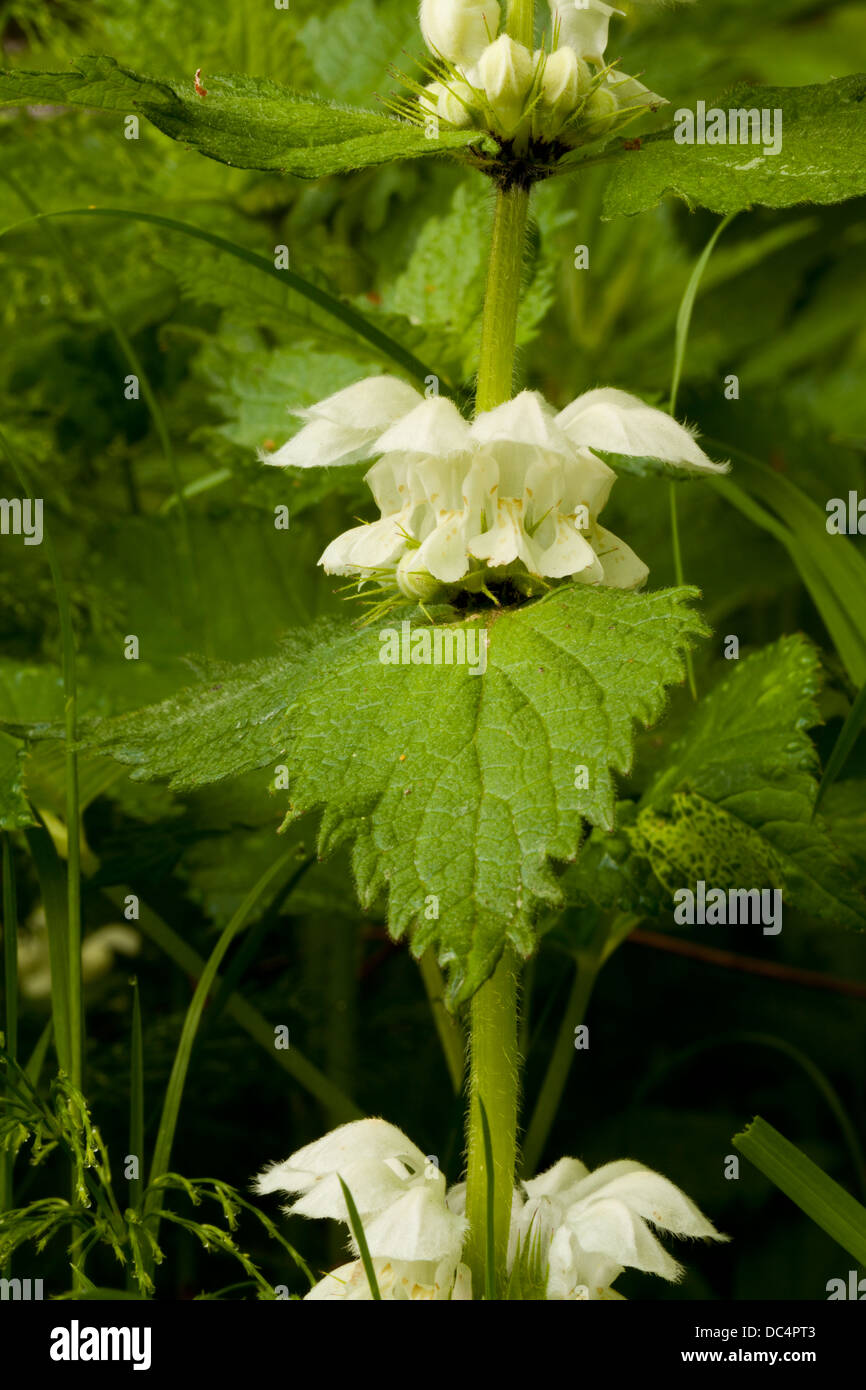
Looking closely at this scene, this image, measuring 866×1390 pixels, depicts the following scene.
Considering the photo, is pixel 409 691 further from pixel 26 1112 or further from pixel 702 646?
pixel 702 646

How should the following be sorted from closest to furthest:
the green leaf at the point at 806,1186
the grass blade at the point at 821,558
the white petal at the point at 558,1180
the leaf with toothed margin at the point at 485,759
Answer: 1. the leaf with toothed margin at the point at 485,759
2. the green leaf at the point at 806,1186
3. the white petal at the point at 558,1180
4. the grass blade at the point at 821,558

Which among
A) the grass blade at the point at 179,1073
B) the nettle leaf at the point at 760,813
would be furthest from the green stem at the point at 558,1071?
the grass blade at the point at 179,1073

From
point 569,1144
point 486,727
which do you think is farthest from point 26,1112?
point 569,1144

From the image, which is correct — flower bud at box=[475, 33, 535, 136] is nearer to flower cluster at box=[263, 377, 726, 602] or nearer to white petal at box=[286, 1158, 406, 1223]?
flower cluster at box=[263, 377, 726, 602]

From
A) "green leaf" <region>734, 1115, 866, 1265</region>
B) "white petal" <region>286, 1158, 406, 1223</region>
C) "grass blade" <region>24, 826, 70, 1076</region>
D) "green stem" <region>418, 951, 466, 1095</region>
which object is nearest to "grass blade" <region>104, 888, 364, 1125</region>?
"green stem" <region>418, 951, 466, 1095</region>

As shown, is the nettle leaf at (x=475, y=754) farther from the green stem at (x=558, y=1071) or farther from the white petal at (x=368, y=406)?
the green stem at (x=558, y=1071)

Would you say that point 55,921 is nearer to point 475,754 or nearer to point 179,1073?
point 179,1073
